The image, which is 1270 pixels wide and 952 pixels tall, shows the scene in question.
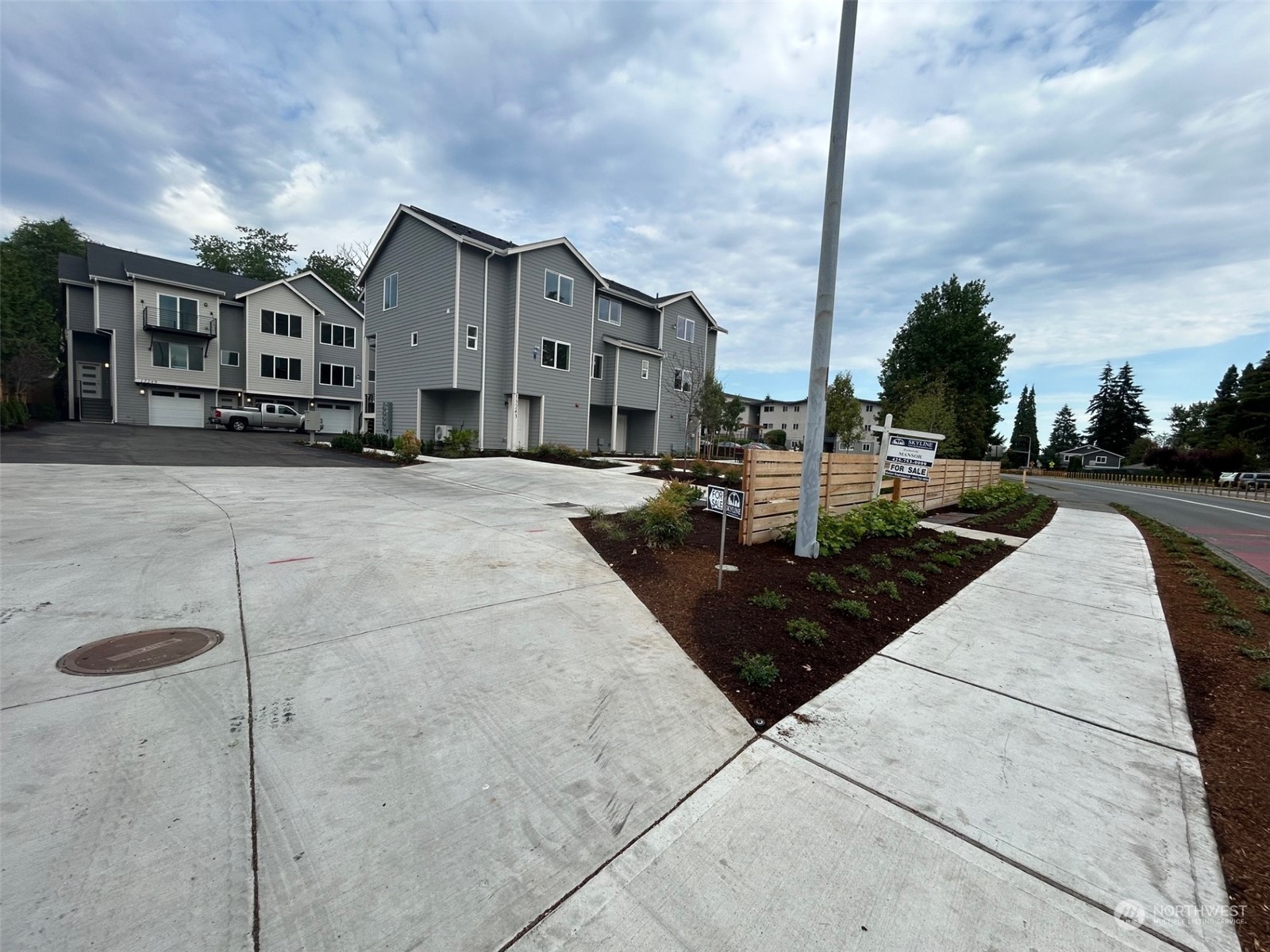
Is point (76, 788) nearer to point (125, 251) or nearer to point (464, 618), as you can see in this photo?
point (464, 618)

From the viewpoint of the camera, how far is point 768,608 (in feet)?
15.6

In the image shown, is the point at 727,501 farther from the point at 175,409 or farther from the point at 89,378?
A: the point at 89,378

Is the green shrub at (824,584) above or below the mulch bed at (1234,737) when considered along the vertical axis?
above

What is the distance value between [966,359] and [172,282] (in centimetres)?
5572

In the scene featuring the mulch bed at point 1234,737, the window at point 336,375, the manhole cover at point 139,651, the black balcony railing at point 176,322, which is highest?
the black balcony railing at point 176,322

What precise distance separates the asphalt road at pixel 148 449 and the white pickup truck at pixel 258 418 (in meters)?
3.20

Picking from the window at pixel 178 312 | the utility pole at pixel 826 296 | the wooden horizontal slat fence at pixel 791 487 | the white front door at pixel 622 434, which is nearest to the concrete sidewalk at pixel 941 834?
the utility pole at pixel 826 296

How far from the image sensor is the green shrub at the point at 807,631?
4.18 meters

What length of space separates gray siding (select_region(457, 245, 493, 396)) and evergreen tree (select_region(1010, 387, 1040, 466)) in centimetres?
9102

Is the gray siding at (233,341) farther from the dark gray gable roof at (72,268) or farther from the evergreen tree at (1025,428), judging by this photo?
the evergreen tree at (1025,428)

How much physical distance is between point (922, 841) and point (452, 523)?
22.6 ft

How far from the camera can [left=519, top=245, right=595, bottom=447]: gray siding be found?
70.3 feet

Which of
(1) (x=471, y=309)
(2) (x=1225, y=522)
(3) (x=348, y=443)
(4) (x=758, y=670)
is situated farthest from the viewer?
(3) (x=348, y=443)

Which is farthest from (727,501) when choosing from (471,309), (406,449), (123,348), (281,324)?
(123,348)
